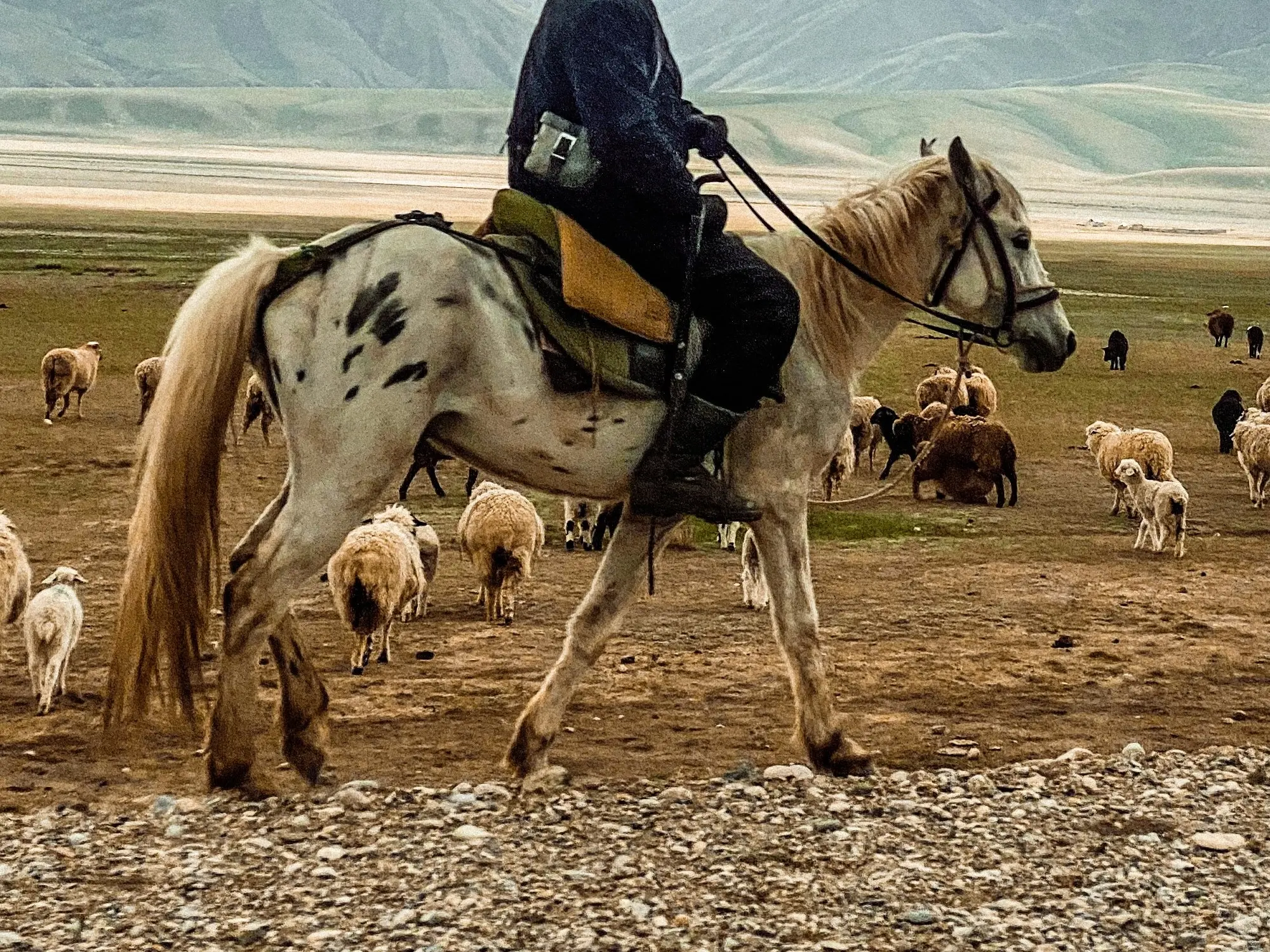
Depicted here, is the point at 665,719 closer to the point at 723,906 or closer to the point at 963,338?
the point at 963,338

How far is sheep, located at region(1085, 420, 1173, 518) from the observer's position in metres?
15.4

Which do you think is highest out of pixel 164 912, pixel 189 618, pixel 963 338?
pixel 963 338

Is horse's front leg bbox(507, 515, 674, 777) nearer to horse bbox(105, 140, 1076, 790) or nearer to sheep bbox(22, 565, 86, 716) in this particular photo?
horse bbox(105, 140, 1076, 790)

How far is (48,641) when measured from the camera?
26.5 ft

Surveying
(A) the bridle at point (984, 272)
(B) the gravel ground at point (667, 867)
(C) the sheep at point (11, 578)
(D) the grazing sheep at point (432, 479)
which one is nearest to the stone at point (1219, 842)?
(B) the gravel ground at point (667, 867)

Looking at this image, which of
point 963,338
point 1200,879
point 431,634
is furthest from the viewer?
point 431,634

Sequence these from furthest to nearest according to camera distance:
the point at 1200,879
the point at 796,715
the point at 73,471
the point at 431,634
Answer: the point at 73,471
the point at 431,634
the point at 796,715
the point at 1200,879

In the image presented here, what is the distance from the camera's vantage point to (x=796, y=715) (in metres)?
6.75

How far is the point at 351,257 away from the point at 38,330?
25.8m

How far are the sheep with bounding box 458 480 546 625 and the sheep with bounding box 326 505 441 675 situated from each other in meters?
0.55

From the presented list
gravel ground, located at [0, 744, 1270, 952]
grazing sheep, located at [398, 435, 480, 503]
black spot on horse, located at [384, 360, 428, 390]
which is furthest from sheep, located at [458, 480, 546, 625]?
black spot on horse, located at [384, 360, 428, 390]

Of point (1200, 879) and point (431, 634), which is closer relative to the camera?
point (1200, 879)

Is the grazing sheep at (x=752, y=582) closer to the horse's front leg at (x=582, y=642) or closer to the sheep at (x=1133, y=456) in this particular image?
the horse's front leg at (x=582, y=642)

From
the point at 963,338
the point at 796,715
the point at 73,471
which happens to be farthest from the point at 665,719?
the point at 73,471
